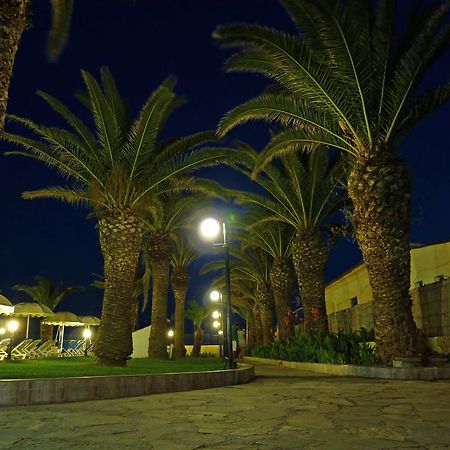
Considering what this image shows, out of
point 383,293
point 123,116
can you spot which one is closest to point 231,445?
point 383,293

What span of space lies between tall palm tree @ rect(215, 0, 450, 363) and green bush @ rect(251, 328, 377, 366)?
126cm

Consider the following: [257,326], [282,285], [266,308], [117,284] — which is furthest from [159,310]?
[257,326]

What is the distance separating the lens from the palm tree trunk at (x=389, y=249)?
460 inches

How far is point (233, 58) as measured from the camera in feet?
39.5

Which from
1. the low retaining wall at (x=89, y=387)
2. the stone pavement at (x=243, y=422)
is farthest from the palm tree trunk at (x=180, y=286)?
the stone pavement at (x=243, y=422)

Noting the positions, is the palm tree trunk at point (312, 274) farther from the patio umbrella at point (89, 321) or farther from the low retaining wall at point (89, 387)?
the patio umbrella at point (89, 321)

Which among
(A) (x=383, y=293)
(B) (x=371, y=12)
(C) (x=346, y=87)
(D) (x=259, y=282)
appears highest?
(B) (x=371, y=12)

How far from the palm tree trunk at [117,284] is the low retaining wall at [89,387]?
348 centimetres

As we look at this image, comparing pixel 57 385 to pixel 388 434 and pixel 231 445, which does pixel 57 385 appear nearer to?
pixel 231 445

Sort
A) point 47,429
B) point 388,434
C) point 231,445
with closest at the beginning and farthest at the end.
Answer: point 231,445
point 388,434
point 47,429

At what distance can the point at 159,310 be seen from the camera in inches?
822

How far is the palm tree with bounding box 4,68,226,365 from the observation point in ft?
42.5

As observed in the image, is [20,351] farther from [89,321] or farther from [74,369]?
[89,321]

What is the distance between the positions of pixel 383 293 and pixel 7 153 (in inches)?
419
